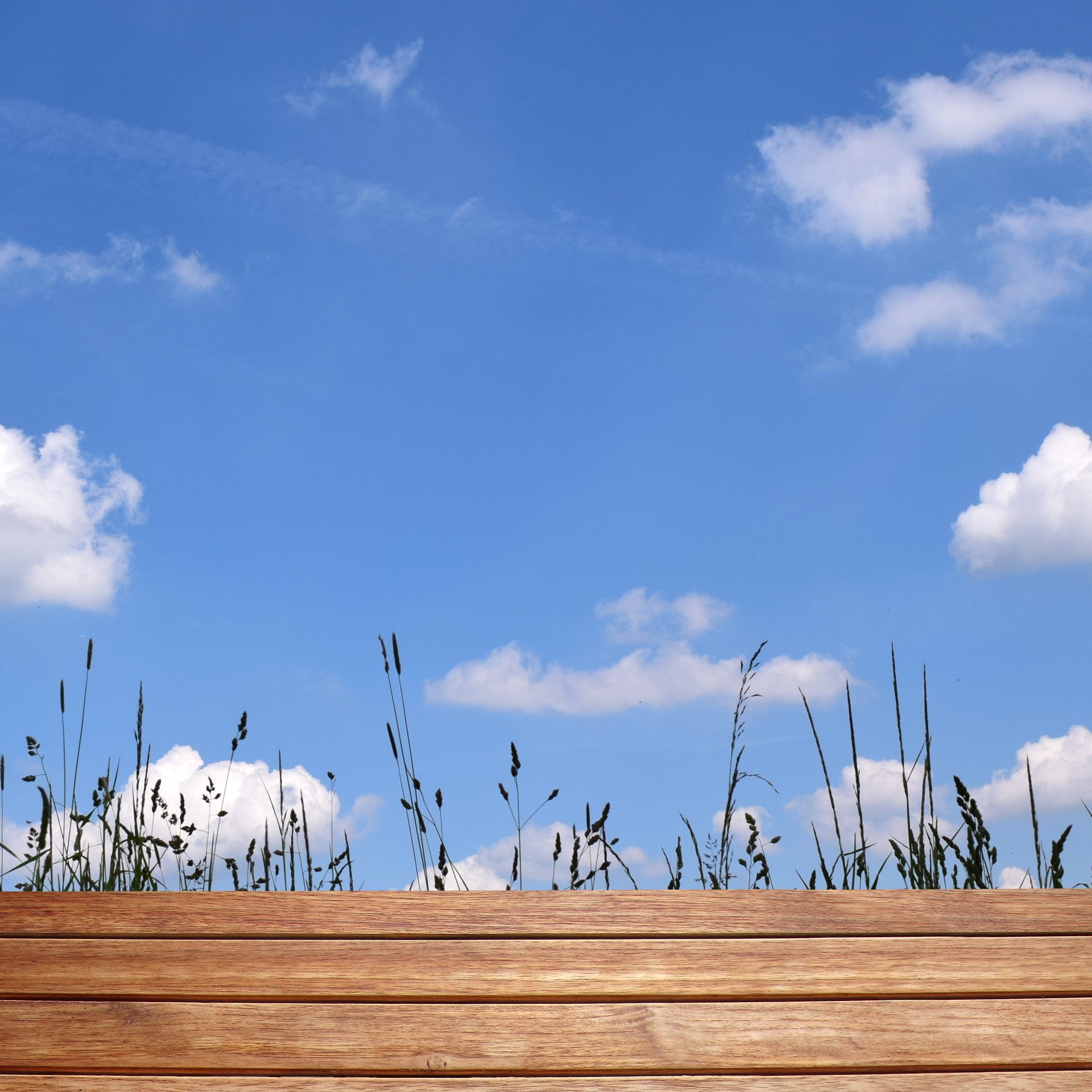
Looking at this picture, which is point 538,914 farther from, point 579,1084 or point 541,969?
point 579,1084

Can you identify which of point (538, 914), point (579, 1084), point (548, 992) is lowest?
point (579, 1084)

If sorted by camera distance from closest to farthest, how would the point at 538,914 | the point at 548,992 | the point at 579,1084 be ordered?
the point at 579,1084, the point at 548,992, the point at 538,914

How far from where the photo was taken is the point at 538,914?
181cm

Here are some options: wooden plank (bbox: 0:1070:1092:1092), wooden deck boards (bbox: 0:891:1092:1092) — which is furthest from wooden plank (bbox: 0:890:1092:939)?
wooden plank (bbox: 0:1070:1092:1092)

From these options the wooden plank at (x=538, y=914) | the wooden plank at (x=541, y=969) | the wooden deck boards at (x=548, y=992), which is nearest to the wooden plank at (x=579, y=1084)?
the wooden deck boards at (x=548, y=992)

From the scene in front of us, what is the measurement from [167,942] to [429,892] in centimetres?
45

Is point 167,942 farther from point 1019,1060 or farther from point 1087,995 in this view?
point 1087,995

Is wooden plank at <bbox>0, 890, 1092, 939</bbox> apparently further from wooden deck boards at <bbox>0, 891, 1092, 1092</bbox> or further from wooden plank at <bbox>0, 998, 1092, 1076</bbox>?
wooden plank at <bbox>0, 998, 1092, 1076</bbox>

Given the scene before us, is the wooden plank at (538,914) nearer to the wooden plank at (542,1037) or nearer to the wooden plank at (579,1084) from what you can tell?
the wooden plank at (542,1037)

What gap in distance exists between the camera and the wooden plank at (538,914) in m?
1.78

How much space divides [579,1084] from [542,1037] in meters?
0.10

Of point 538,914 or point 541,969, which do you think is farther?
point 538,914

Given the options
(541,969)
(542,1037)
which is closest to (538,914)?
(541,969)

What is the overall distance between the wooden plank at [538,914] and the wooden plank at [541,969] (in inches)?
1.1
